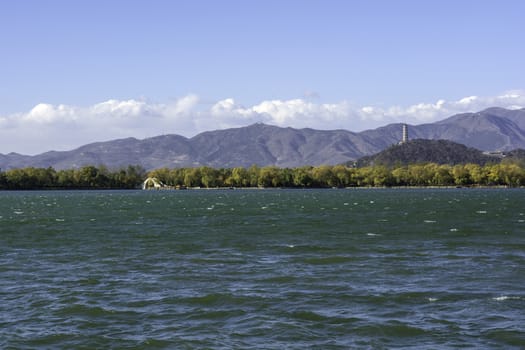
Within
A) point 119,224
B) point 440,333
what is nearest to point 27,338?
point 440,333

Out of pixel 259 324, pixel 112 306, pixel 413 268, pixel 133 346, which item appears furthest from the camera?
pixel 413 268

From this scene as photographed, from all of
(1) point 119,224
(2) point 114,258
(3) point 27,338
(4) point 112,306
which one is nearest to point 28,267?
(2) point 114,258

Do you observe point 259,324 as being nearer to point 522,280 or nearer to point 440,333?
point 440,333

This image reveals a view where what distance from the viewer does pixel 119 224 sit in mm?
76688

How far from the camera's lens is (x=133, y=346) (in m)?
21.8

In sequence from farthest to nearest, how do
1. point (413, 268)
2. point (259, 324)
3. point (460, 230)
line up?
point (460, 230), point (413, 268), point (259, 324)

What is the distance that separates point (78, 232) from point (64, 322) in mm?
41243

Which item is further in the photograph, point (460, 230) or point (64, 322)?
point (460, 230)

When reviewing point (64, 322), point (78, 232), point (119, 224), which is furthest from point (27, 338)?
point (119, 224)

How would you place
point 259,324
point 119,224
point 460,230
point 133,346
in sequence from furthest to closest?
point 119,224 < point 460,230 < point 259,324 < point 133,346

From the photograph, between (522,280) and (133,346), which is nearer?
(133,346)

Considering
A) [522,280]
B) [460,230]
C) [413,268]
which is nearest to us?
[522,280]

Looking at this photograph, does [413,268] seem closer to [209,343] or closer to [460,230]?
[209,343]

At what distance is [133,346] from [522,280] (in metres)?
18.9
